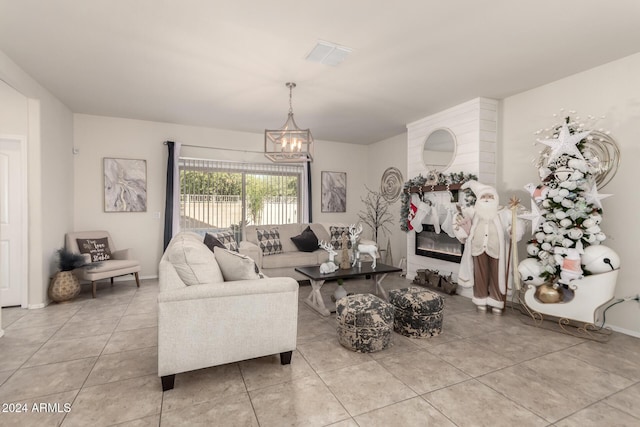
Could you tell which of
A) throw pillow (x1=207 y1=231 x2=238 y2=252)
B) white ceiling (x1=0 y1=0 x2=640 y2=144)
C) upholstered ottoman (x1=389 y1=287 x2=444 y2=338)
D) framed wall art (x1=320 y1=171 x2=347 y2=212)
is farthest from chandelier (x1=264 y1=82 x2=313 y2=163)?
framed wall art (x1=320 y1=171 x2=347 y2=212)

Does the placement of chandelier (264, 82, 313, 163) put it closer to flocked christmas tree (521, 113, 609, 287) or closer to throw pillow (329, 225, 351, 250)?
throw pillow (329, 225, 351, 250)

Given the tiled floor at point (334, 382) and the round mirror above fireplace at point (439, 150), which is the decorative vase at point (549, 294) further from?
the round mirror above fireplace at point (439, 150)

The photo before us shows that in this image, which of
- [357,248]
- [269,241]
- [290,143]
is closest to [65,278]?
[269,241]

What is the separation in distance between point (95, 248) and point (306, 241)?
3.07 m

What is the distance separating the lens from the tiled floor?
1.80 meters

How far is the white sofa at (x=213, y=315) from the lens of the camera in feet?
6.60

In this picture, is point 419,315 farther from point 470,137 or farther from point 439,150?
point 439,150

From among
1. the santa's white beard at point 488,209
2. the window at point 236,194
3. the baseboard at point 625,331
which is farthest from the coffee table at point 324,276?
the window at point 236,194

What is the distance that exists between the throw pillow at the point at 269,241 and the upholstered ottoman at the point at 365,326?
7.87ft

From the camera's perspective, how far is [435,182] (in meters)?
4.67

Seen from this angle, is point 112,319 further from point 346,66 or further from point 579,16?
point 579,16

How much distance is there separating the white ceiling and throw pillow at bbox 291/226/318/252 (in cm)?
199

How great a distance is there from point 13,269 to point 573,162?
6.14m

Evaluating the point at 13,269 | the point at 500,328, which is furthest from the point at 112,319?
the point at 500,328
